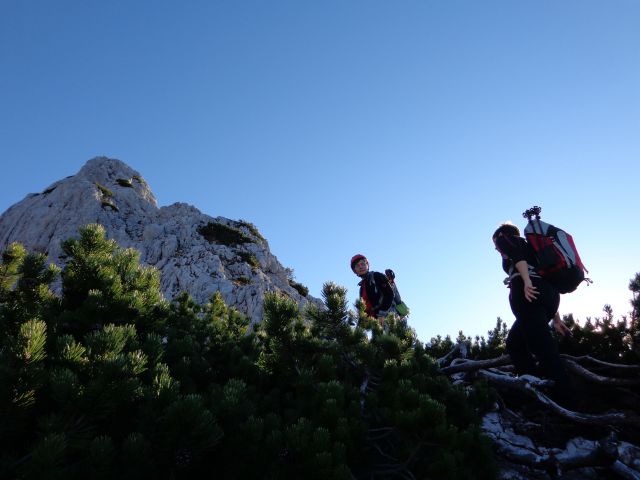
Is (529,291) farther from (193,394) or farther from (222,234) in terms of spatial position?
(222,234)

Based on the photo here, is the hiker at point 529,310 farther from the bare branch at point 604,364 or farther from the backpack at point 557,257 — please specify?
the bare branch at point 604,364

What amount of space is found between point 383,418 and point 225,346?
2.25 m

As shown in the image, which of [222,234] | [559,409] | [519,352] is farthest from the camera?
[222,234]

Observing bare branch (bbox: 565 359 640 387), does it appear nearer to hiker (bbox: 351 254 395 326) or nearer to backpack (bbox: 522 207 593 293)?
backpack (bbox: 522 207 593 293)

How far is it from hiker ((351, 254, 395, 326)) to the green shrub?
89.4 feet

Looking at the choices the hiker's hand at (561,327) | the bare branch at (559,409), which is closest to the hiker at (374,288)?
the bare branch at (559,409)

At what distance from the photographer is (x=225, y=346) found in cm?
486

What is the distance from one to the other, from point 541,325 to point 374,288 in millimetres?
3032

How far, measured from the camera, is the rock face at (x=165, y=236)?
1052 inches

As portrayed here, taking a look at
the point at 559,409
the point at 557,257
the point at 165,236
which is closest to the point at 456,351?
the point at 559,409

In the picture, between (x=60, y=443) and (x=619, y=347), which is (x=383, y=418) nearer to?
(x=60, y=443)

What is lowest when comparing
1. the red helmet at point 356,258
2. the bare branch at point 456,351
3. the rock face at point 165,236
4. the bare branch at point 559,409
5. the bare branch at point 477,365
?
the bare branch at point 559,409

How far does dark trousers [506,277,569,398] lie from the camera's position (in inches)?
178

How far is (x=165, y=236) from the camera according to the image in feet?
106
